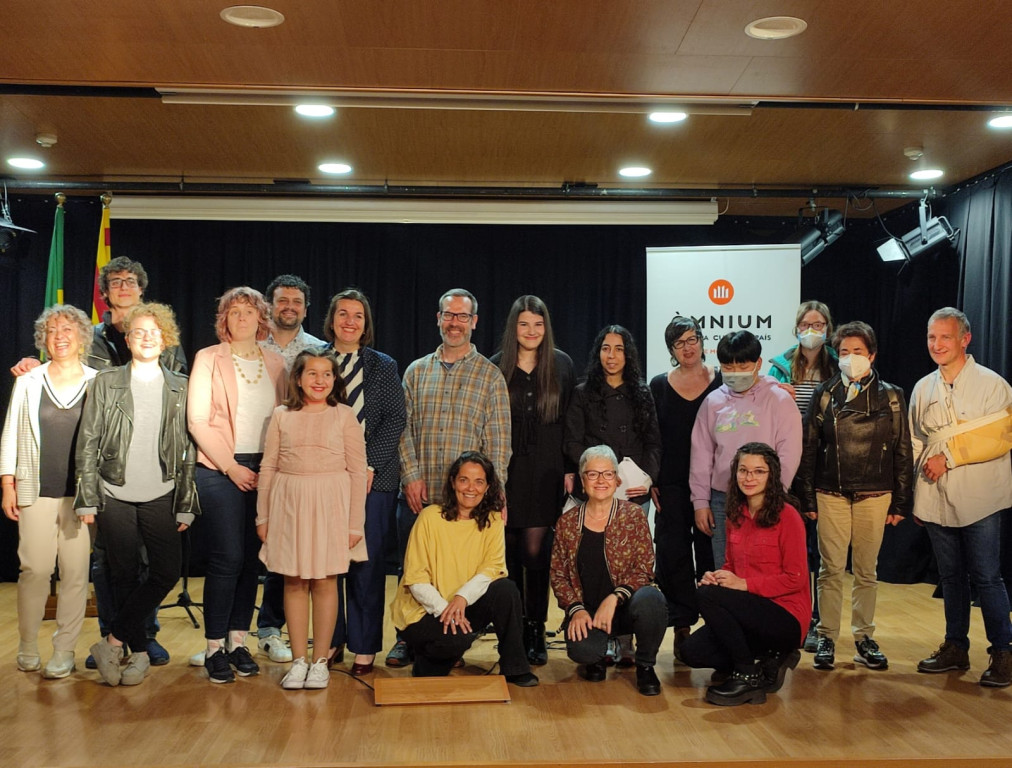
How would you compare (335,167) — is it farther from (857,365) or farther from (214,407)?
(857,365)

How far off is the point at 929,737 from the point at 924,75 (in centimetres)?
238

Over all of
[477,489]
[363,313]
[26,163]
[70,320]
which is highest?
[26,163]

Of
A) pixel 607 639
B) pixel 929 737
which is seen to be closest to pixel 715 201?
pixel 607 639

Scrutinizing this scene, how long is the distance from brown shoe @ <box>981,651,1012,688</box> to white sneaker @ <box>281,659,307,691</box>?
268cm

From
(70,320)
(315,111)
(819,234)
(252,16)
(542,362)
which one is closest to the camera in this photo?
(252,16)

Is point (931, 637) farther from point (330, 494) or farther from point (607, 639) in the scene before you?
point (330, 494)

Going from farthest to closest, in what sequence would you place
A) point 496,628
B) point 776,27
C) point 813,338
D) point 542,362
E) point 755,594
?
point 813,338, point 542,362, point 496,628, point 755,594, point 776,27

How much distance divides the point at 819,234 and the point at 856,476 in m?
2.75

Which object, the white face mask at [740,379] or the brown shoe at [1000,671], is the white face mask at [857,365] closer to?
the white face mask at [740,379]

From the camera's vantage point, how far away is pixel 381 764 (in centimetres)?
316

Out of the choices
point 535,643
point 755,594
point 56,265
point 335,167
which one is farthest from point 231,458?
point 56,265

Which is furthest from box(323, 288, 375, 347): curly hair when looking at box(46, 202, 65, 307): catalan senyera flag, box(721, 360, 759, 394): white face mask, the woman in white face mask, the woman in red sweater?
box(46, 202, 65, 307): catalan senyera flag

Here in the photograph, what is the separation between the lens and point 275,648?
4441 mm

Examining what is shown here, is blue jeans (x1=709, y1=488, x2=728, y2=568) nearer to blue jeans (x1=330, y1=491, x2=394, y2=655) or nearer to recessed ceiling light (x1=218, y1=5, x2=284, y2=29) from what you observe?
blue jeans (x1=330, y1=491, x2=394, y2=655)
